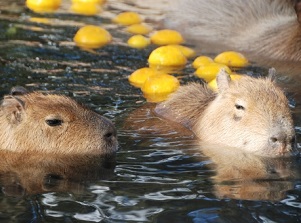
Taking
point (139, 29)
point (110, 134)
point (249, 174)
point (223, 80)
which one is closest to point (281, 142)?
point (249, 174)

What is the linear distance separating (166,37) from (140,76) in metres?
1.74

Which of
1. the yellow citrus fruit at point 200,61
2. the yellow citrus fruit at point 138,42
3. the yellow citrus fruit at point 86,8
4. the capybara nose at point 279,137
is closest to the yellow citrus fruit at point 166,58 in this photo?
the yellow citrus fruit at point 200,61

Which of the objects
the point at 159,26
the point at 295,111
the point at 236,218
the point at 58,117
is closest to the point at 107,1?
the point at 159,26

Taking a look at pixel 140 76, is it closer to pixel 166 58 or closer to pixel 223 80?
pixel 166 58

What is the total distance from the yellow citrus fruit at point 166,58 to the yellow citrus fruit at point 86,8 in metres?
2.59

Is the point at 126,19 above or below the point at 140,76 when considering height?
above

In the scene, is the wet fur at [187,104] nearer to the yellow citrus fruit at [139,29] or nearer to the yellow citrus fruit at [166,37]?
the yellow citrus fruit at [166,37]

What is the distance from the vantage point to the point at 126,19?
417 inches

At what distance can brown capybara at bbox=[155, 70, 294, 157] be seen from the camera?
5.82 meters

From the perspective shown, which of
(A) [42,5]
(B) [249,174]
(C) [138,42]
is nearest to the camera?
(B) [249,174]

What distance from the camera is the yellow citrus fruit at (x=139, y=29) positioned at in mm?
10164

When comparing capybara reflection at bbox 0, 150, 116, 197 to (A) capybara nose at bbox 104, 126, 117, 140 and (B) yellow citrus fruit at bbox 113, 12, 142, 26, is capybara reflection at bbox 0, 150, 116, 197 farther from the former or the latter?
(B) yellow citrus fruit at bbox 113, 12, 142, 26

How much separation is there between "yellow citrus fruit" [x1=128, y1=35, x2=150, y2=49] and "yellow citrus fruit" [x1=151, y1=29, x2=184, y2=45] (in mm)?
147

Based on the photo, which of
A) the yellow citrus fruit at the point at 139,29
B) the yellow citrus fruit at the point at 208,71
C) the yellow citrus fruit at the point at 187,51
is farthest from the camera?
the yellow citrus fruit at the point at 139,29
